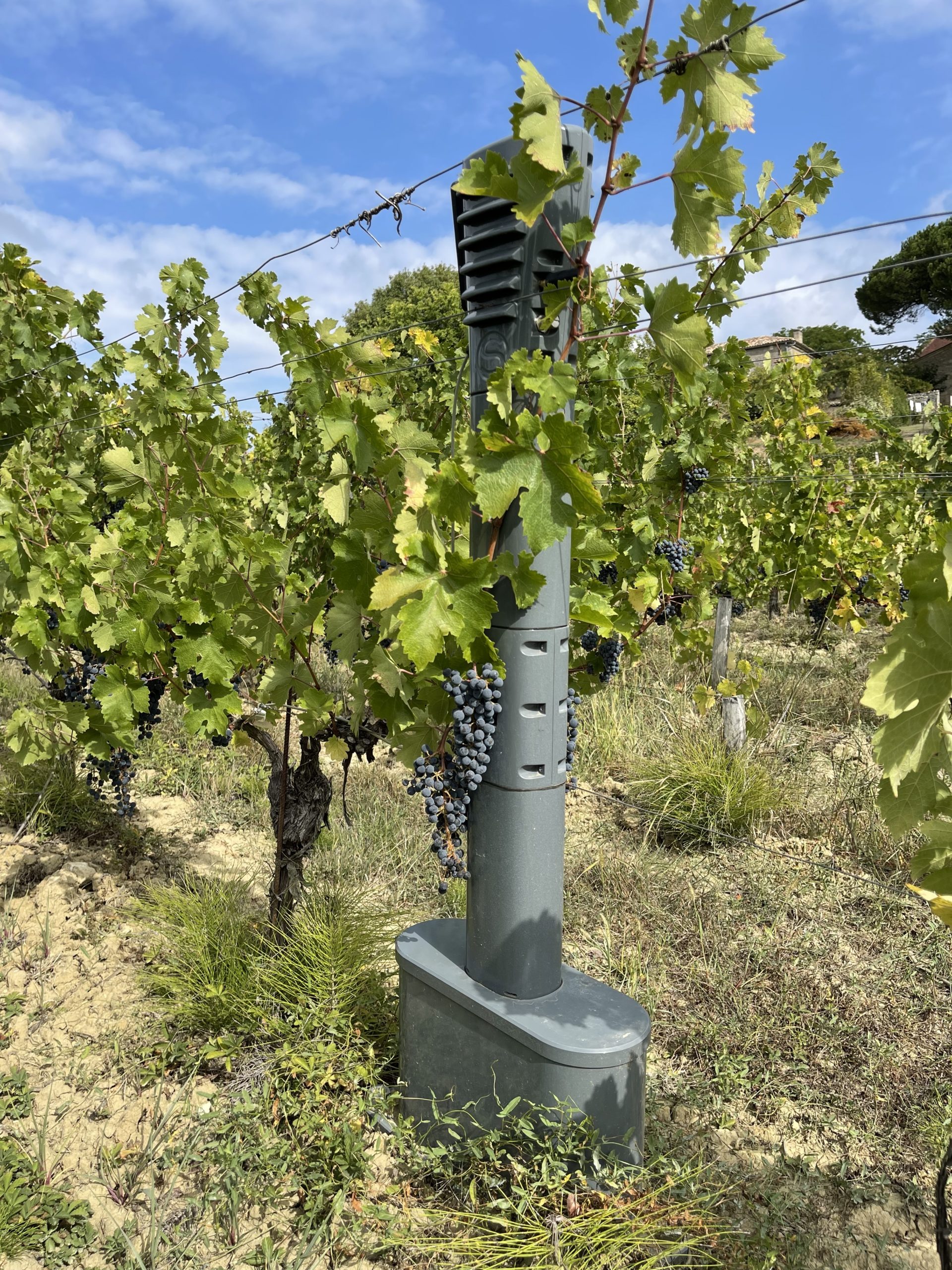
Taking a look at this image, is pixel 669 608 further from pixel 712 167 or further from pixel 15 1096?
pixel 15 1096

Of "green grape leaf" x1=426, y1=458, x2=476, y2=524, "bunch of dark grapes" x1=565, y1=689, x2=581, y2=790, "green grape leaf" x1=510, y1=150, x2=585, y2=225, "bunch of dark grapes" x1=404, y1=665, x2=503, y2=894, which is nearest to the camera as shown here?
"green grape leaf" x1=510, y1=150, x2=585, y2=225

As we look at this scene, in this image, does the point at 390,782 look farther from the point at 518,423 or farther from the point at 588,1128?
the point at 518,423

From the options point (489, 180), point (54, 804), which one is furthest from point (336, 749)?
point (54, 804)

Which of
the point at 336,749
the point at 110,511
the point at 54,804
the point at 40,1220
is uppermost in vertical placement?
the point at 110,511

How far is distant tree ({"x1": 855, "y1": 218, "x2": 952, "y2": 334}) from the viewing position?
29.3m

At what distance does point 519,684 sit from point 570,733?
0.33 meters

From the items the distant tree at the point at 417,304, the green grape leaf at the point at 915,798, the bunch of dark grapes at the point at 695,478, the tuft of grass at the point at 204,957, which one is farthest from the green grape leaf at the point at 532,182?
the distant tree at the point at 417,304

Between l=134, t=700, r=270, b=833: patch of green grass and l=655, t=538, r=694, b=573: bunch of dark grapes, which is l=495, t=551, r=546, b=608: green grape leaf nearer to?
l=655, t=538, r=694, b=573: bunch of dark grapes

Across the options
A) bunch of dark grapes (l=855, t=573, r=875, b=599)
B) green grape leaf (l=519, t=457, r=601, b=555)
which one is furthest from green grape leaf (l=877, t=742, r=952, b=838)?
bunch of dark grapes (l=855, t=573, r=875, b=599)

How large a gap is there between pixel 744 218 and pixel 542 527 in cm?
227

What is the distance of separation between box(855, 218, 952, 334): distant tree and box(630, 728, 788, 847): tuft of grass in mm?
26631

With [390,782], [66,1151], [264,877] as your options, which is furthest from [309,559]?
[66,1151]

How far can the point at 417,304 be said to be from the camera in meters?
24.4

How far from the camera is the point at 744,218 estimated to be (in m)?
3.33
